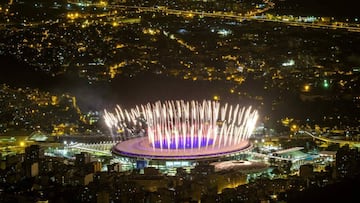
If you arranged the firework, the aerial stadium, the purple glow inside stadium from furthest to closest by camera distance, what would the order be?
the firework
the purple glow inside stadium
the aerial stadium

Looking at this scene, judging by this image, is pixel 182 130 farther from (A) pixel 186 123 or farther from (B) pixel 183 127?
(A) pixel 186 123

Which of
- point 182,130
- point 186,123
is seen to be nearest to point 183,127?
point 182,130

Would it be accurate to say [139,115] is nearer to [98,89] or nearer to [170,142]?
[98,89]

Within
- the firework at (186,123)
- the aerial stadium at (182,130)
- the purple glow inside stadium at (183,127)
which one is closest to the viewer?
the aerial stadium at (182,130)

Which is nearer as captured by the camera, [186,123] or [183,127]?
[183,127]

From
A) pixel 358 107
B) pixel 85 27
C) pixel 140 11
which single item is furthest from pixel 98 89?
pixel 358 107

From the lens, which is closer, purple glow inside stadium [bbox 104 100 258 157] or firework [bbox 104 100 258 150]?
purple glow inside stadium [bbox 104 100 258 157]

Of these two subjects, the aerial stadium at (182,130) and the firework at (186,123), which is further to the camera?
the firework at (186,123)

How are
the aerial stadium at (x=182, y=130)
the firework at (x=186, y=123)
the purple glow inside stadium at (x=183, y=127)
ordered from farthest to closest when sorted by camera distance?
the firework at (x=186, y=123), the purple glow inside stadium at (x=183, y=127), the aerial stadium at (x=182, y=130)

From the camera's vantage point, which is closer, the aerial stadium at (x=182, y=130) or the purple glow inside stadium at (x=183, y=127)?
the aerial stadium at (x=182, y=130)
